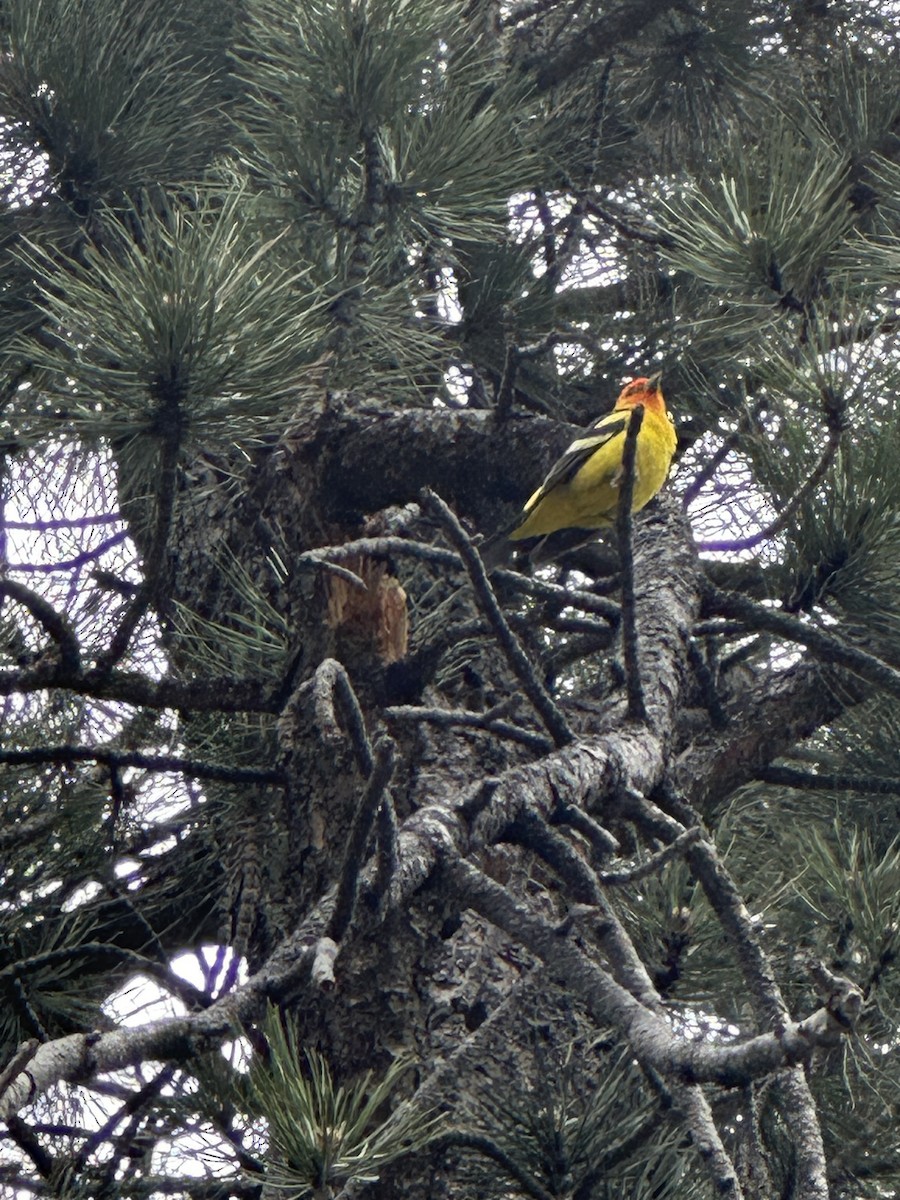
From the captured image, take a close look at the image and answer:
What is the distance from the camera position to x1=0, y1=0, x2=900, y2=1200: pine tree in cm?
185

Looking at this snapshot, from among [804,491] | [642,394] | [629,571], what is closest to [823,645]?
[804,491]

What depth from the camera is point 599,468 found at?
10.1ft

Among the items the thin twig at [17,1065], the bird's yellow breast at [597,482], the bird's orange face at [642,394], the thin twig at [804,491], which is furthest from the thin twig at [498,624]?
the bird's orange face at [642,394]

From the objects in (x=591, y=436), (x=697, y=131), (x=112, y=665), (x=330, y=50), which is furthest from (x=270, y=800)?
(x=697, y=131)

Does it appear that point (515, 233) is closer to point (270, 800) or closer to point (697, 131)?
point (697, 131)

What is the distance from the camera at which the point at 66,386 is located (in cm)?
223

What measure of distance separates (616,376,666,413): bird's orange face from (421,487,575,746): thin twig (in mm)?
1019

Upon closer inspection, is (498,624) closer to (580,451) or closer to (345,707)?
(345,707)

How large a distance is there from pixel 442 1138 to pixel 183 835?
1.35 metres

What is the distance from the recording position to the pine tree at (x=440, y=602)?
72.8 inches

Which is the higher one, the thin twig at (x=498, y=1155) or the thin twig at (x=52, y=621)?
the thin twig at (x=52, y=621)

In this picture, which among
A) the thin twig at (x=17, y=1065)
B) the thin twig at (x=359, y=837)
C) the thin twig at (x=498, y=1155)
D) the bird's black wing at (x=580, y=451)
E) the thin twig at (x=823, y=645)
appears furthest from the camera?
the bird's black wing at (x=580, y=451)

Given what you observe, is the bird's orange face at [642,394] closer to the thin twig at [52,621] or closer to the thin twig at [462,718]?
the thin twig at [462,718]

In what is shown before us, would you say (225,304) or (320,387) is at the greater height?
(320,387)
